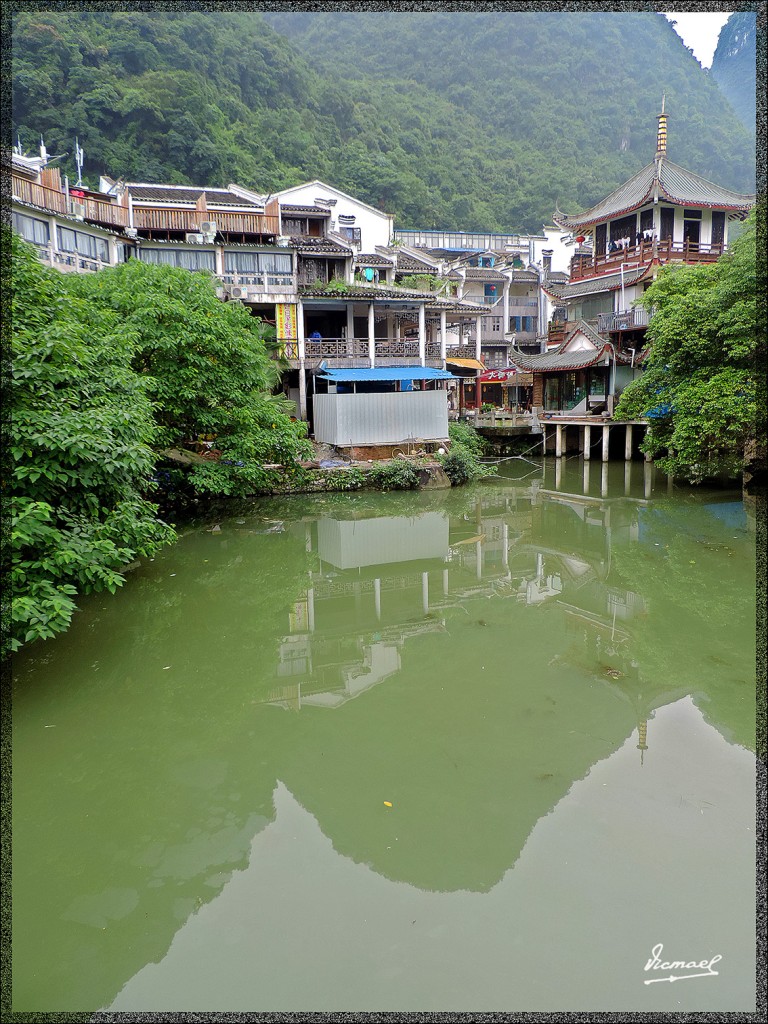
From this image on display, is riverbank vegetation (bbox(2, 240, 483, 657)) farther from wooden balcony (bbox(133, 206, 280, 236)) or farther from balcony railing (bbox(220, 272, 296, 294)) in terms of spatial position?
wooden balcony (bbox(133, 206, 280, 236))

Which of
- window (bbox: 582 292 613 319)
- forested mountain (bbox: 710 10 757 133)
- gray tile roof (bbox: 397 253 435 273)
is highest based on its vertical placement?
forested mountain (bbox: 710 10 757 133)

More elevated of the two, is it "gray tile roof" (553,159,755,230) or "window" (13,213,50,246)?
"gray tile roof" (553,159,755,230)

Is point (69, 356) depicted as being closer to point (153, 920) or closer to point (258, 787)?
point (258, 787)

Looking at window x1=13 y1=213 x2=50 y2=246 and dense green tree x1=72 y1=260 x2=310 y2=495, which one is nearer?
dense green tree x1=72 y1=260 x2=310 y2=495

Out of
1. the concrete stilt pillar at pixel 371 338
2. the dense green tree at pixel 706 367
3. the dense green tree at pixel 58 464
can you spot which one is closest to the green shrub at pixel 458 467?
the dense green tree at pixel 706 367

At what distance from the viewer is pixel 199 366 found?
11.7 m

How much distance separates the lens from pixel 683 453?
552 inches

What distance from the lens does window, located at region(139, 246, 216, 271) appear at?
64.9 feet

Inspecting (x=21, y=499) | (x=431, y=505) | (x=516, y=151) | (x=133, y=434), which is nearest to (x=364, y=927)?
(x=21, y=499)

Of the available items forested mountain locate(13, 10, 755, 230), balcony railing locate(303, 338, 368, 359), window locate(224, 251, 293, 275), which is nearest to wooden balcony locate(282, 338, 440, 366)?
balcony railing locate(303, 338, 368, 359)

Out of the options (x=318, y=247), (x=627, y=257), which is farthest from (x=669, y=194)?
(x=318, y=247)

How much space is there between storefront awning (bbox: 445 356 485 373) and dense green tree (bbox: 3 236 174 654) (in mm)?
20804

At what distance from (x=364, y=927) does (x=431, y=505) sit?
12140mm

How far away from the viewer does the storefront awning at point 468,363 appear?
85.7 ft
